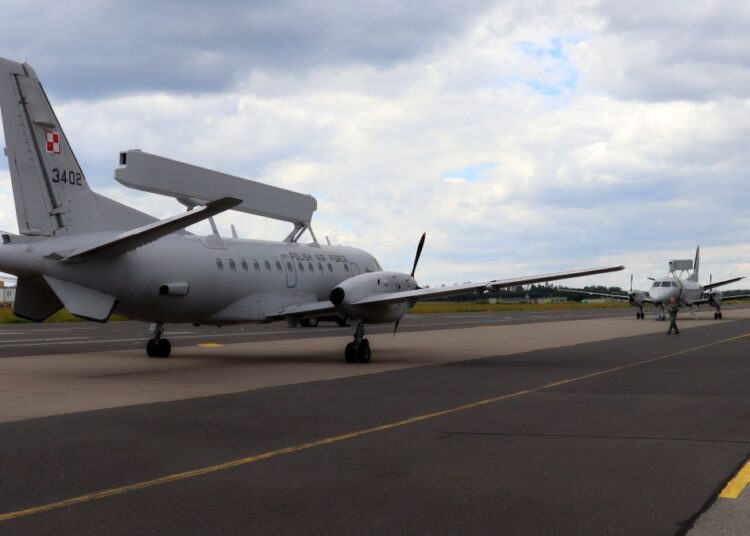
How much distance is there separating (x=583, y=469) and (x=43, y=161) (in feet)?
44.9

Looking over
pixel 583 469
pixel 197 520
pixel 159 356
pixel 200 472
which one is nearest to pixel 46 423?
pixel 200 472

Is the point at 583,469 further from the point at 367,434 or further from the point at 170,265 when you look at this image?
the point at 170,265

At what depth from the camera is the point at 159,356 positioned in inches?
904

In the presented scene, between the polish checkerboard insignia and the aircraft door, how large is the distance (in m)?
7.76

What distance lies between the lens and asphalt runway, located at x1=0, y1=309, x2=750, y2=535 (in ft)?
20.0

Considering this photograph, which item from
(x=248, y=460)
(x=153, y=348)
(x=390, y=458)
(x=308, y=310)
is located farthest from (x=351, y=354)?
(x=248, y=460)

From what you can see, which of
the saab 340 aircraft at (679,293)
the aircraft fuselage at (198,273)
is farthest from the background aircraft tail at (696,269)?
the aircraft fuselage at (198,273)

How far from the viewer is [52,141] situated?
17.6 m

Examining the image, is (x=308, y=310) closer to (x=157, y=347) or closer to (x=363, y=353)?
(x=363, y=353)

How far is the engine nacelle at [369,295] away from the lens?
71.2ft

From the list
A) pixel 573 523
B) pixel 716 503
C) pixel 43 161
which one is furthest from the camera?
pixel 43 161

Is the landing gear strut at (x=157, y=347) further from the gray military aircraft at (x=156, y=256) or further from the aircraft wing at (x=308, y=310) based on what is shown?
the aircraft wing at (x=308, y=310)

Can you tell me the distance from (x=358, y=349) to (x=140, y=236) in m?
7.39

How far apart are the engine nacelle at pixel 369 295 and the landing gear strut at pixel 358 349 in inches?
14.1
